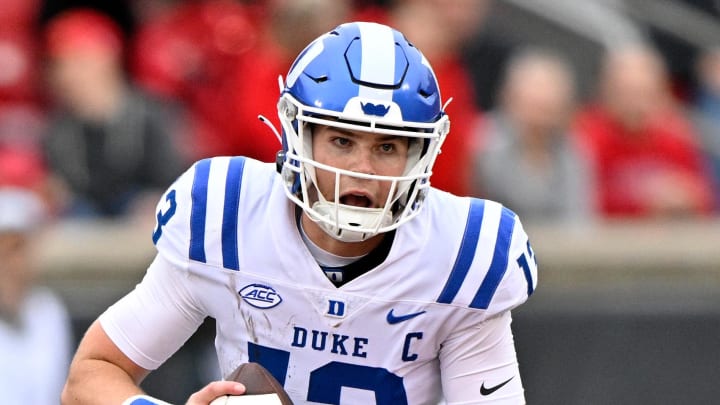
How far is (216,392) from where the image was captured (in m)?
3.15

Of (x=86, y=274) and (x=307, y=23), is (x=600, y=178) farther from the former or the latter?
(x=86, y=274)

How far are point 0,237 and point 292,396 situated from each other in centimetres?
240

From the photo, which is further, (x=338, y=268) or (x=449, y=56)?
(x=449, y=56)

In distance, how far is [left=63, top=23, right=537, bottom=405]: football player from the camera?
10.7 feet

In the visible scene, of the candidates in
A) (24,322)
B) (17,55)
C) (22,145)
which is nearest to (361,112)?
(24,322)

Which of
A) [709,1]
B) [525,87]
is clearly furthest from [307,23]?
[709,1]

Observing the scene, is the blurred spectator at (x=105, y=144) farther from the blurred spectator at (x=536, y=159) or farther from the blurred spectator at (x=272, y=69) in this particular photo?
the blurred spectator at (x=536, y=159)

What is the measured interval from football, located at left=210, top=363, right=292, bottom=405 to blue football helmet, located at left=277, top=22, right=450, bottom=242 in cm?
36

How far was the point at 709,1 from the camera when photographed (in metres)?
8.60

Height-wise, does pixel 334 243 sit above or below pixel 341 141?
below

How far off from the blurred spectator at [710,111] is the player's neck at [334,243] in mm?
4431

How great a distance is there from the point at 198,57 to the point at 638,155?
2.21 meters

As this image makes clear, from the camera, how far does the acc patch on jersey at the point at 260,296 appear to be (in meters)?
3.36

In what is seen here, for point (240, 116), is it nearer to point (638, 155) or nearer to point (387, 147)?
point (638, 155)
